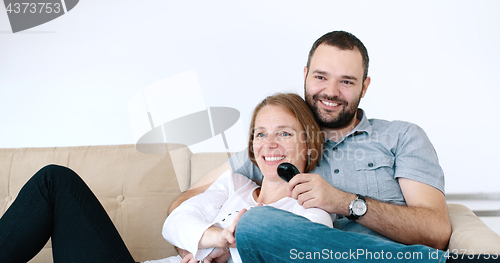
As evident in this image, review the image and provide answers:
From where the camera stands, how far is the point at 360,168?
5.17 ft

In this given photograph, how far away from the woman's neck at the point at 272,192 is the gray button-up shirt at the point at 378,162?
185 millimetres

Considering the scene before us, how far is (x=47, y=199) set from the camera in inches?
54.0

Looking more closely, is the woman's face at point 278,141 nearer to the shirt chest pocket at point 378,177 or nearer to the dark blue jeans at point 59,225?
the shirt chest pocket at point 378,177

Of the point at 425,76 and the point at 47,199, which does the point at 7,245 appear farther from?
the point at 425,76

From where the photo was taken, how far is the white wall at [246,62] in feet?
7.82

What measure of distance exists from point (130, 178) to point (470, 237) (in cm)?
141

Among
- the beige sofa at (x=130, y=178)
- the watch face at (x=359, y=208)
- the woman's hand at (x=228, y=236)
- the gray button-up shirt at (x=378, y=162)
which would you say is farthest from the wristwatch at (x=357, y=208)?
the beige sofa at (x=130, y=178)

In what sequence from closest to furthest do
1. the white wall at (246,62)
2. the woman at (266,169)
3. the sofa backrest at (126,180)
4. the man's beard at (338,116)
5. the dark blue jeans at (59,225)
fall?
the dark blue jeans at (59,225) < the woman at (266,169) < the man's beard at (338,116) < the sofa backrest at (126,180) < the white wall at (246,62)

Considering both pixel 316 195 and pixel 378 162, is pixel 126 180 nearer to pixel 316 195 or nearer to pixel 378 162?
pixel 316 195

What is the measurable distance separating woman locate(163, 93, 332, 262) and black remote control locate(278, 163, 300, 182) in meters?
0.10

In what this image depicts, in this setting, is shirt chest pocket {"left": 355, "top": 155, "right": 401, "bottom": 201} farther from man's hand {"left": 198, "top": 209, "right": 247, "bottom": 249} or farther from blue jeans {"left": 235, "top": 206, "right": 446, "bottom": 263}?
man's hand {"left": 198, "top": 209, "right": 247, "bottom": 249}

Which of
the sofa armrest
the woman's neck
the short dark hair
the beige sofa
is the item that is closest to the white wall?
the beige sofa

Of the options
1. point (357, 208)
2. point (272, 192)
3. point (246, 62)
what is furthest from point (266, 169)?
point (246, 62)

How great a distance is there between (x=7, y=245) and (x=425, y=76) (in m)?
2.22
